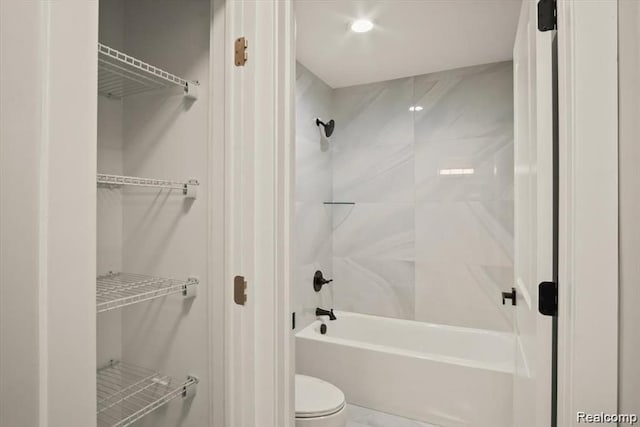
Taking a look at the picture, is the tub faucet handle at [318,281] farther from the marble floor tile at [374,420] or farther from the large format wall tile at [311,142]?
the marble floor tile at [374,420]

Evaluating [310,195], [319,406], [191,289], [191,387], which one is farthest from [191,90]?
[310,195]

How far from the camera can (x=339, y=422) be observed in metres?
1.65

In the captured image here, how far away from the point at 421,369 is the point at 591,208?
Result: 1745mm

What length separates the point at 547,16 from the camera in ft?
2.97

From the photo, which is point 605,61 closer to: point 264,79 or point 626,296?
point 626,296

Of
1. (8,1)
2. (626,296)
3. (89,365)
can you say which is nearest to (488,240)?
(626,296)

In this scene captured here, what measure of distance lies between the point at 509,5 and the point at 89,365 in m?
2.38

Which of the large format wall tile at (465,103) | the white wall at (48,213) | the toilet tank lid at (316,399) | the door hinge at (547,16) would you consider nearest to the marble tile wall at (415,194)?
the large format wall tile at (465,103)

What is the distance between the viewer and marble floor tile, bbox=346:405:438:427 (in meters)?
2.15

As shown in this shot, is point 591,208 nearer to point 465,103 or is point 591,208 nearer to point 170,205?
point 170,205

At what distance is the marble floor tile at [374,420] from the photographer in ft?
7.06

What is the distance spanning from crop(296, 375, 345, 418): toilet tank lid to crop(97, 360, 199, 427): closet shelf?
2.09 feet

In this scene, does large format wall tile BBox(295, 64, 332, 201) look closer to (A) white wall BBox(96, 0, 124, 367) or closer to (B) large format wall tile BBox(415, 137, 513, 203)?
(B) large format wall tile BBox(415, 137, 513, 203)

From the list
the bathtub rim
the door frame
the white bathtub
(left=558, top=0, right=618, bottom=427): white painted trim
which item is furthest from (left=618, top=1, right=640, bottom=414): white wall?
the white bathtub
